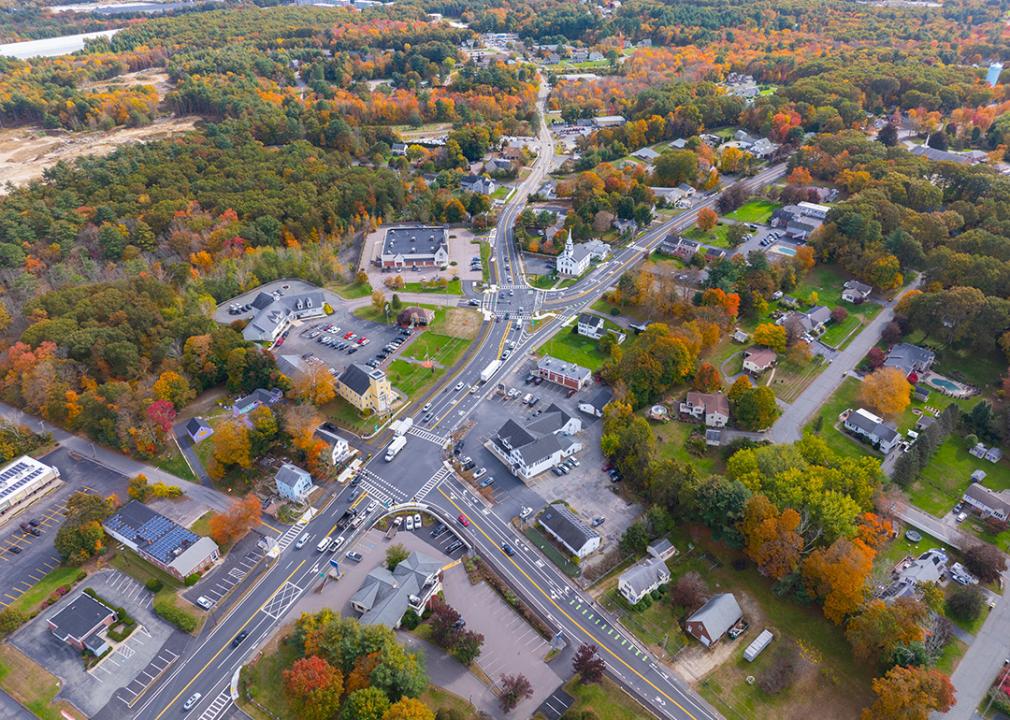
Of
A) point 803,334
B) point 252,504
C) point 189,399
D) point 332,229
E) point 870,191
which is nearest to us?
point 252,504

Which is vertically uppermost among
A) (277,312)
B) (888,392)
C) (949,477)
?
(277,312)

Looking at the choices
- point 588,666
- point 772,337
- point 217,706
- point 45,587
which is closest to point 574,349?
point 772,337

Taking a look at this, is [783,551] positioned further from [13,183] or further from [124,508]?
[13,183]

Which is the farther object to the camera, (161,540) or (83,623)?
(161,540)

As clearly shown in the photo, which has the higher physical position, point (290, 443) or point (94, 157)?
point (94, 157)

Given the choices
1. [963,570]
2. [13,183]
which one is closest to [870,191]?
[963,570]

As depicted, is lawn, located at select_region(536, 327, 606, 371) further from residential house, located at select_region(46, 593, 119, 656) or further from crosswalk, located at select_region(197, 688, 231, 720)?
residential house, located at select_region(46, 593, 119, 656)

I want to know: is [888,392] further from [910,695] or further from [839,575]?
[910,695]
